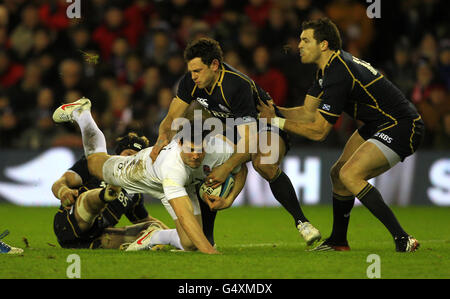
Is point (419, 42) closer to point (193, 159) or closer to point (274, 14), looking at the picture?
point (274, 14)

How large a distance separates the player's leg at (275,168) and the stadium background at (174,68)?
182 inches

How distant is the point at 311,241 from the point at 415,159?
5.76m

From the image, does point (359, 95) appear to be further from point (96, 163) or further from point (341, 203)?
point (96, 163)

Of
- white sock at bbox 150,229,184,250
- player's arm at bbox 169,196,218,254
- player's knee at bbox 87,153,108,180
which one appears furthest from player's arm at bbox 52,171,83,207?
player's arm at bbox 169,196,218,254

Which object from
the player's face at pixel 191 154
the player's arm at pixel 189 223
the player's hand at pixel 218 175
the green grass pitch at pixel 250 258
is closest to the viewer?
the green grass pitch at pixel 250 258

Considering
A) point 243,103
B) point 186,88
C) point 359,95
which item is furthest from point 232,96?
point 359,95

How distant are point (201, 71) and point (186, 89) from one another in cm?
63

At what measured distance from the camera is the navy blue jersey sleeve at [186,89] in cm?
771

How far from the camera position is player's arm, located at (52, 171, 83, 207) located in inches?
293

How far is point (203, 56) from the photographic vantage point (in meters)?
7.16

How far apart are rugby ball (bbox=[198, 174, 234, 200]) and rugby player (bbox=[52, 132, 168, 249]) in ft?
2.44

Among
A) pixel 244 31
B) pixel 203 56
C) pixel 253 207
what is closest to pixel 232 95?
pixel 203 56

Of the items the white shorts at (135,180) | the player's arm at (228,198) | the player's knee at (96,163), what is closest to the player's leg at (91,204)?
the white shorts at (135,180)

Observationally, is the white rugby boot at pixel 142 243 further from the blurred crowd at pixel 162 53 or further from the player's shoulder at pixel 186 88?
the blurred crowd at pixel 162 53
